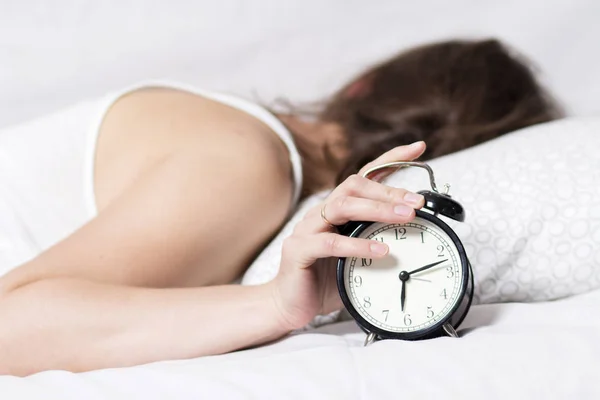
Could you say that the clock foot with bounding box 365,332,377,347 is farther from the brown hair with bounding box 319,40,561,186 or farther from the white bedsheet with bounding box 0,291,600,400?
the brown hair with bounding box 319,40,561,186

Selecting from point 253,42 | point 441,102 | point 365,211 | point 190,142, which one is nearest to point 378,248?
point 365,211

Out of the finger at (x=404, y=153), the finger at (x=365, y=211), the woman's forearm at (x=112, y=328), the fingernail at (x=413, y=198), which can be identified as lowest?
the woman's forearm at (x=112, y=328)

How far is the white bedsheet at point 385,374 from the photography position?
76 cm

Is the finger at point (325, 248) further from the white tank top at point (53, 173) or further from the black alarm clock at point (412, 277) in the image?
the white tank top at point (53, 173)

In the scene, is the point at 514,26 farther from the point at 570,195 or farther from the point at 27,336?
the point at 27,336

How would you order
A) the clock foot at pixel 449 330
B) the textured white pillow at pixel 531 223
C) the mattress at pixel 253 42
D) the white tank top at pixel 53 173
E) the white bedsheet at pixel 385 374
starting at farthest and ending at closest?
the mattress at pixel 253 42 < the white tank top at pixel 53 173 < the textured white pillow at pixel 531 223 < the clock foot at pixel 449 330 < the white bedsheet at pixel 385 374

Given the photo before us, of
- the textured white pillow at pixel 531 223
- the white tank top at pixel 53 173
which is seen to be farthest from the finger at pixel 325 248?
the white tank top at pixel 53 173

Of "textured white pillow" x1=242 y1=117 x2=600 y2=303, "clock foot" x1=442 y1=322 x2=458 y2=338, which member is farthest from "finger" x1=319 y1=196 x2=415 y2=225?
"textured white pillow" x1=242 y1=117 x2=600 y2=303

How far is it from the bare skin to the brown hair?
214mm

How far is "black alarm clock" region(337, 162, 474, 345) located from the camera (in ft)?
2.78

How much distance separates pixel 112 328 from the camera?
0.95 meters

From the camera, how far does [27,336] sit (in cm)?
94

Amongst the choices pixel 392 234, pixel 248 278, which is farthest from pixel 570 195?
pixel 248 278

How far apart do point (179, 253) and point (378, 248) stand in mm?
354
